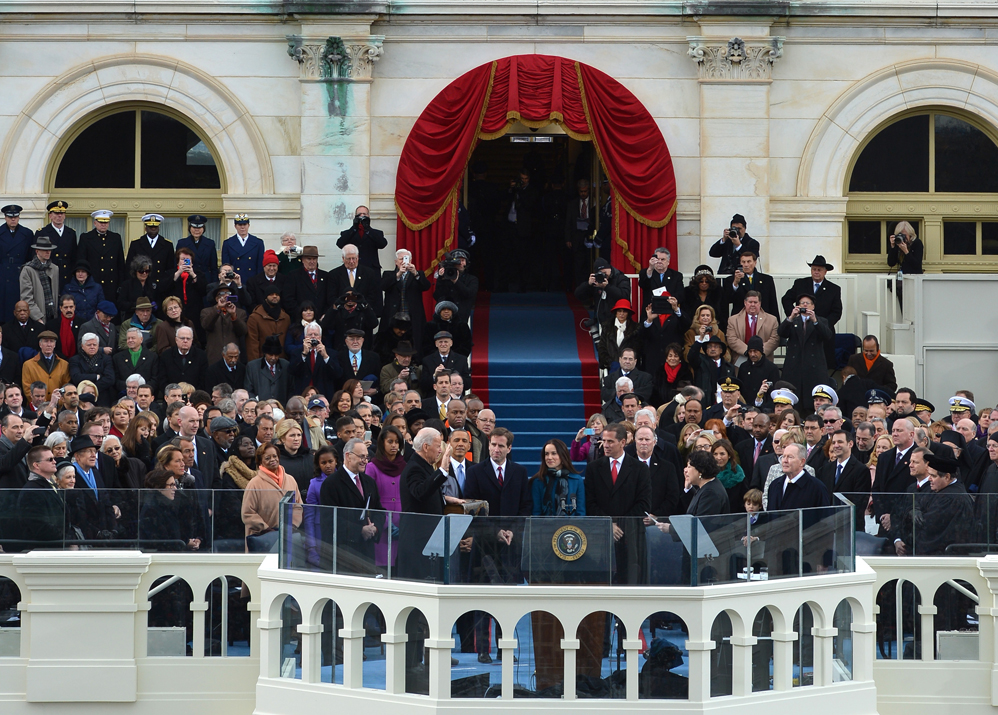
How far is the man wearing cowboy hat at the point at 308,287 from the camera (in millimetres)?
20953

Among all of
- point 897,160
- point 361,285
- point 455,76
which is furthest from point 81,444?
point 897,160

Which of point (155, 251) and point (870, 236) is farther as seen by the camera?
point (870, 236)

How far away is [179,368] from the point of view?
767 inches

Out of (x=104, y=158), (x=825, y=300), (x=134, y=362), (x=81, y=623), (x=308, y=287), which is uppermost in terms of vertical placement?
(x=104, y=158)

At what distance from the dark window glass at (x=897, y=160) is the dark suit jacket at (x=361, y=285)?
7.74 m

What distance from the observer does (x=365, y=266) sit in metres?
21.8

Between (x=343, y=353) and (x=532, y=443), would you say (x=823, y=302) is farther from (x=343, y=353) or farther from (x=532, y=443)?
(x=343, y=353)

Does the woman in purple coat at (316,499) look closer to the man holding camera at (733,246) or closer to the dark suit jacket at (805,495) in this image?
the dark suit jacket at (805,495)

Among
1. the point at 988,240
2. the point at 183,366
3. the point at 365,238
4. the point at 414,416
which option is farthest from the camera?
the point at 988,240

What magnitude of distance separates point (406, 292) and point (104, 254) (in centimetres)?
415

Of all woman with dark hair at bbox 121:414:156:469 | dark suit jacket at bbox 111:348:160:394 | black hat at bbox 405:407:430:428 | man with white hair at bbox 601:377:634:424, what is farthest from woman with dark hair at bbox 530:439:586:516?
dark suit jacket at bbox 111:348:160:394

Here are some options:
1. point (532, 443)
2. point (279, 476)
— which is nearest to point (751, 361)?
point (532, 443)

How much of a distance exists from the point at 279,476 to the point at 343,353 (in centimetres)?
599

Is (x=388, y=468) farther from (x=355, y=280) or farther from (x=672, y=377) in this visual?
(x=355, y=280)
